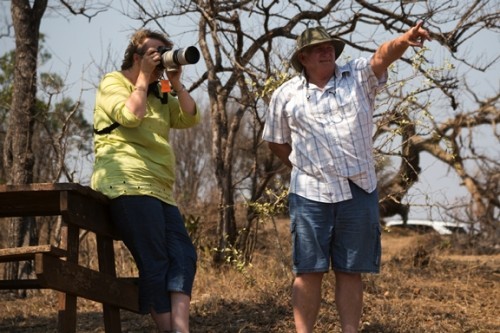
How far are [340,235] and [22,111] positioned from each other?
446 centimetres

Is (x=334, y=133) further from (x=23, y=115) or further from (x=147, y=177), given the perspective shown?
(x=23, y=115)

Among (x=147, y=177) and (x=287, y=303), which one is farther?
(x=287, y=303)

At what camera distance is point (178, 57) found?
4195 mm

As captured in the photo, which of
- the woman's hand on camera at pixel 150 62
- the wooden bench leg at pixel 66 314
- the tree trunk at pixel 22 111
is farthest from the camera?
the tree trunk at pixel 22 111

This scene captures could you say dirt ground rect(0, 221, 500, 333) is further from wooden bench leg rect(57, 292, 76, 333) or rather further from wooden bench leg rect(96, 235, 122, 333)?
wooden bench leg rect(57, 292, 76, 333)

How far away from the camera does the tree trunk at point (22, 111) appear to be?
770 cm

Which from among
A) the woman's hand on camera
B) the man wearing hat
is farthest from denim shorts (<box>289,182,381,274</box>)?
the woman's hand on camera

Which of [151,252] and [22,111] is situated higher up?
[22,111]

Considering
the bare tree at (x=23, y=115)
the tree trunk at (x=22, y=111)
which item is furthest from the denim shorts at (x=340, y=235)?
the tree trunk at (x=22, y=111)

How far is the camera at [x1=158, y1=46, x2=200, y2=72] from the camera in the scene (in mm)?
4160

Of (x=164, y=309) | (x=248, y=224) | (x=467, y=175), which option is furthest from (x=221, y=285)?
(x=467, y=175)

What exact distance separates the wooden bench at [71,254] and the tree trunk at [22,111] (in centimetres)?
328

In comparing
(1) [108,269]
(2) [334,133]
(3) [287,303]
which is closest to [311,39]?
(2) [334,133]

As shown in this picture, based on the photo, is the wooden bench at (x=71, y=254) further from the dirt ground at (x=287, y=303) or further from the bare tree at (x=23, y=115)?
the bare tree at (x=23, y=115)
